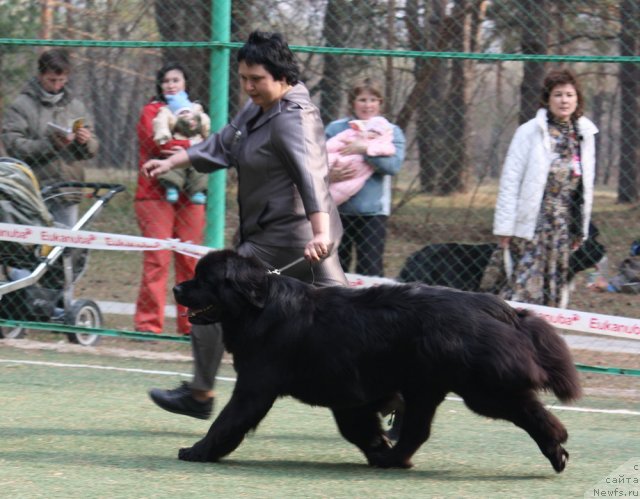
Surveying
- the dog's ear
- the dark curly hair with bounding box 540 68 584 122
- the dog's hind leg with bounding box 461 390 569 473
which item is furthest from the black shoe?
the dark curly hair with bounding box 540 68 584 122

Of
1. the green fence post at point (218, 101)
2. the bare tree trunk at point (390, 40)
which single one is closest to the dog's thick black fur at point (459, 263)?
the bare tree trunk at point (390, 40)

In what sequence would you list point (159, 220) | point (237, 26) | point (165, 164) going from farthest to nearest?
point (237, 26)
point (159, 220)
point (165, 164)

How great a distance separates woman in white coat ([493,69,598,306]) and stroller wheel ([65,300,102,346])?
3.19 meters

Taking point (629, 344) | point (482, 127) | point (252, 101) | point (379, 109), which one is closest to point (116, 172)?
point (482, 127)

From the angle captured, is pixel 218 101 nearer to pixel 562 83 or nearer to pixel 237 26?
pixel 237 26

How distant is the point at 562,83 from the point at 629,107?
4573 mm

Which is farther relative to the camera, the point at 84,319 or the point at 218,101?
the point at 84,319

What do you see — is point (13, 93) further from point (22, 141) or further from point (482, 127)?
point (482, 127)

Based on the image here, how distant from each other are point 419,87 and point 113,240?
10.5 feet

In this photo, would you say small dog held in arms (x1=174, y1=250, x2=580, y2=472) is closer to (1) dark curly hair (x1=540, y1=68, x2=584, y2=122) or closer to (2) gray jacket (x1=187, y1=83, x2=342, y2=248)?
(2) gray jacket (x1=187, y1=83, x2=342, y2=248)

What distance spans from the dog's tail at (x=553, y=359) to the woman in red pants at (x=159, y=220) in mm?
3988

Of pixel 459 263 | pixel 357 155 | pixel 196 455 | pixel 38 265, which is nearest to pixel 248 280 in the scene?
pixel 196 455

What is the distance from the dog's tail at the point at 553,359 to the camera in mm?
4730

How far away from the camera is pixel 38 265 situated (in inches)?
334
